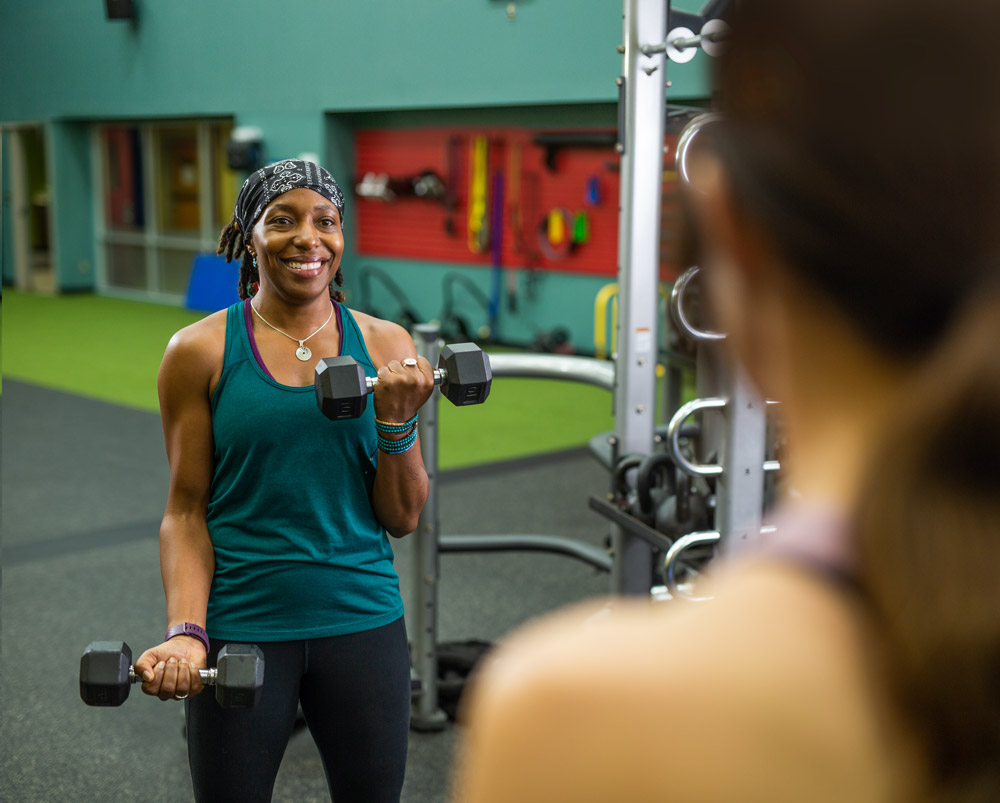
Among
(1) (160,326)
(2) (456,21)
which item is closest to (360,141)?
(2) (456,21)

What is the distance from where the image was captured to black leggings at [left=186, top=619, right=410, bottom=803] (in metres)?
1.47

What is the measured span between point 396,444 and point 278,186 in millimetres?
413

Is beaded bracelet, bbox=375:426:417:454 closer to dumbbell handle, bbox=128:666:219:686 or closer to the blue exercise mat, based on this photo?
dumbbell handle, bbox=128:666:219:686

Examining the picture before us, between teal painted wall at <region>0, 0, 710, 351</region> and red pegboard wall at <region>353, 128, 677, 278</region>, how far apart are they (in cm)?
13

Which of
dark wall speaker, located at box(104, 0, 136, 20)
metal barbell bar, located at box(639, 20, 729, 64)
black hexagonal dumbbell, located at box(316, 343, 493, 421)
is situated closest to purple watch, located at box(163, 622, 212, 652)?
black hexagonal dumbbell, located at box(316, 343, 493, 421)

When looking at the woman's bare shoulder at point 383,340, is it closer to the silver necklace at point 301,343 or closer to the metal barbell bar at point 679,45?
the silver necklace at point 301,343

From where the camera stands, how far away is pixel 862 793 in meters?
0.37

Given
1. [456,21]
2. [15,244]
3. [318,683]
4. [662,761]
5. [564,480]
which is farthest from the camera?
[15,244]

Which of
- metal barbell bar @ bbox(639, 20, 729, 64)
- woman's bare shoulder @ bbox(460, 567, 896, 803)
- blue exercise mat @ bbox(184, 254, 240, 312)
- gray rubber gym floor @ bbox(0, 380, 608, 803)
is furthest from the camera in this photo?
blue exercise mat @ bbox(184, 254, 240, 312)

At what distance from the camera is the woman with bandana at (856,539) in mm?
362

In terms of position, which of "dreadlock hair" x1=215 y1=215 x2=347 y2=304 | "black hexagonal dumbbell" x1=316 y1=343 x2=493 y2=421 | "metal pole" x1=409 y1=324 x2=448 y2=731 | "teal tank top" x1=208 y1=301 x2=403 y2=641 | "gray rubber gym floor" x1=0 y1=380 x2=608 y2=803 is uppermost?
"dreadlock hair" x1=215 y1=215 x2=347 y2=304

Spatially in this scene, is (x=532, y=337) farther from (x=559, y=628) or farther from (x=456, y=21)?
(x=559, y=628)

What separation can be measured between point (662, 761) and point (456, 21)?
9255 millimetres

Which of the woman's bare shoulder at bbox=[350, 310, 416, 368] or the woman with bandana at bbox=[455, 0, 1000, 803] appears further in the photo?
the woman's bare shoulder at bbox=[350, 310, 416, 368]
